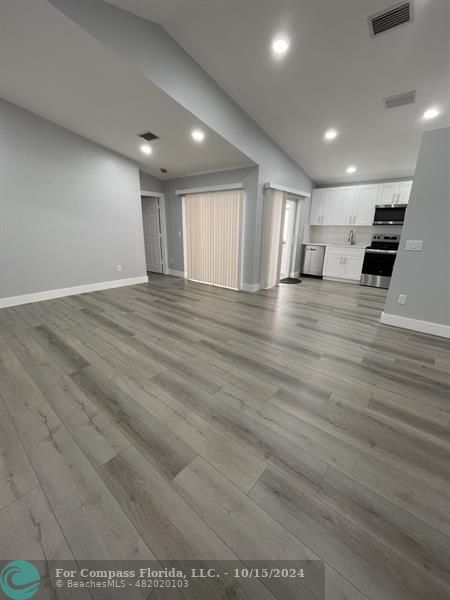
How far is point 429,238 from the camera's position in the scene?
2.76 metres

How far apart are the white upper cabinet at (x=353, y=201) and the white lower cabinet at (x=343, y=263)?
72cm

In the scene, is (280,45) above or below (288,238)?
above

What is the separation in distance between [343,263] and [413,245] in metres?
3.07

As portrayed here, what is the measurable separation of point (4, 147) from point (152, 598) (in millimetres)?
4973

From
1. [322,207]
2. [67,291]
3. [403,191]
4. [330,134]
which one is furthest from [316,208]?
[67,291]

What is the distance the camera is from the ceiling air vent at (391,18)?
2.02m

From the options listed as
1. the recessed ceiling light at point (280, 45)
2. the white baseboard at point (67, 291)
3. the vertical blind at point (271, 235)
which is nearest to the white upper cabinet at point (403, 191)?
the vertical blind at point (271, 235)

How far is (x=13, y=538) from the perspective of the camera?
0.91m

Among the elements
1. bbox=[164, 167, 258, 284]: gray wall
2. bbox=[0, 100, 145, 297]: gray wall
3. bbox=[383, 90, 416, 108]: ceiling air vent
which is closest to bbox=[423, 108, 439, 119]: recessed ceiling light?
bbox=[383, 90, 416, 108]: ceiling air vent

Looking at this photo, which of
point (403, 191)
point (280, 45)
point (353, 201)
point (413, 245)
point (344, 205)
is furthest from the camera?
point (344, 205)

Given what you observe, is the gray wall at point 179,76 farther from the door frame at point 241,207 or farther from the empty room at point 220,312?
the door frame at point 241,207

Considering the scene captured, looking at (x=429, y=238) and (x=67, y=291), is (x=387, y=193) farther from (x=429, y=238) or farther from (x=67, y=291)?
(x=67, y=291)

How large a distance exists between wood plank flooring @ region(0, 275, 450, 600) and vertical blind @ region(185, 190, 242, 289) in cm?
264

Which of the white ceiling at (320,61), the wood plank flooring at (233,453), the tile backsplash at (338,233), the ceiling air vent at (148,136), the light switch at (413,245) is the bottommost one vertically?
the wood plank flooring at (233,453)
